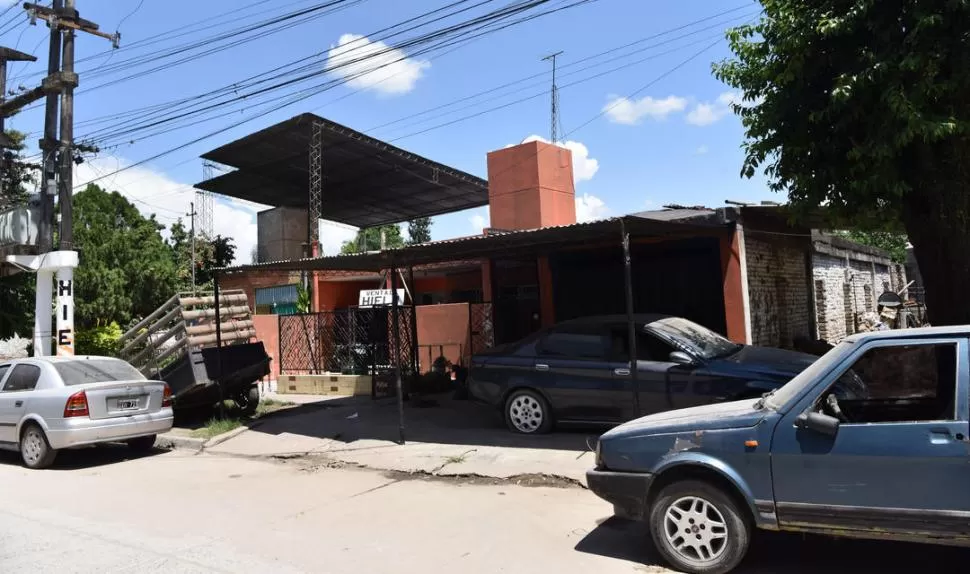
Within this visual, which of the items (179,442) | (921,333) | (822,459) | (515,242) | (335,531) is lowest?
(335,531)

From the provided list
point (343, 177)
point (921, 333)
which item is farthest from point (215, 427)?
point (343, 177)

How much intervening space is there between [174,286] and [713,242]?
1978 cm

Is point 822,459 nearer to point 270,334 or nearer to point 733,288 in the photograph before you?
point 733,288

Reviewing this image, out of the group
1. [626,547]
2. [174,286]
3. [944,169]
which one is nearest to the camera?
[626,547]

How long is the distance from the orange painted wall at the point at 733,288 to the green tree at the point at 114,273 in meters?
18.8

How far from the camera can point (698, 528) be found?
406 cm

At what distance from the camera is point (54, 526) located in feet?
18.8

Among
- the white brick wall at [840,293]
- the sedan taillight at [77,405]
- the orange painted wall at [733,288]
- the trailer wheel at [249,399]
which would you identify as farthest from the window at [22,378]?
the white brick wall at [840,293]

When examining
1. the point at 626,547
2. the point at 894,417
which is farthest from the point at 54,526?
the point at 894,417

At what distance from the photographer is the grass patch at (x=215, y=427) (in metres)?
10.1

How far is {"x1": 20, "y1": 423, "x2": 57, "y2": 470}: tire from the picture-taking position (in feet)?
27.6

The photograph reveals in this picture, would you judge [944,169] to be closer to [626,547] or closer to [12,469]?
[626,547]

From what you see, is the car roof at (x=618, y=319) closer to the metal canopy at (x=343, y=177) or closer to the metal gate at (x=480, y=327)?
the metal gate at (x=480, y=327)

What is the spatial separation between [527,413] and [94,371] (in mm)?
6037
